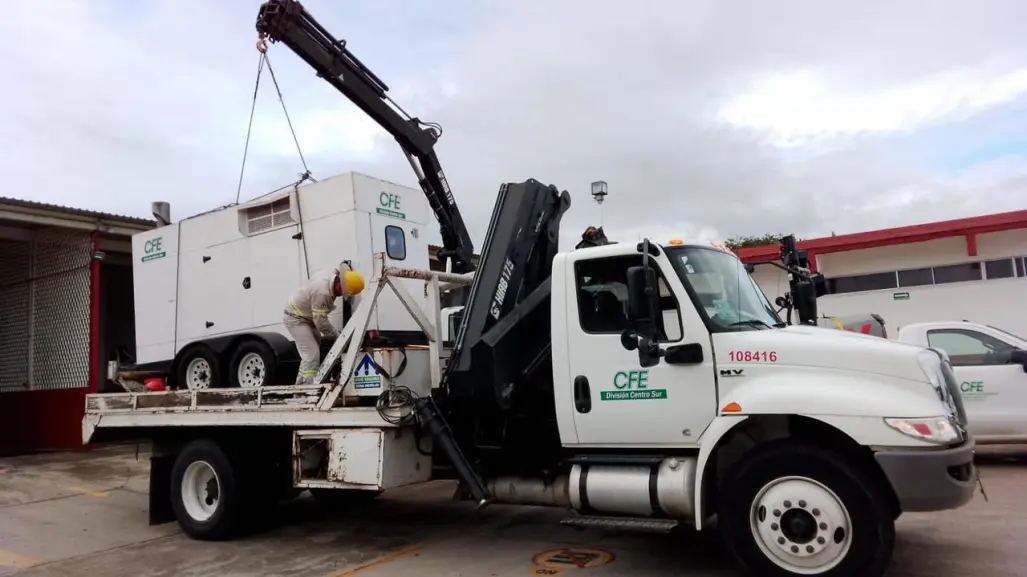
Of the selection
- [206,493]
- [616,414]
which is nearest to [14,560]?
[206,493]

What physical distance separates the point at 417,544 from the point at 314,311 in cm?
232

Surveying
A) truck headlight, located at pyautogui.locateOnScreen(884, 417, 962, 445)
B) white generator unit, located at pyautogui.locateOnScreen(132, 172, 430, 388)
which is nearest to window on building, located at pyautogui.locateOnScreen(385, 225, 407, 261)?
white generator unit, located at pyautogui.locateOnScreen(132, 172, 430, 388)

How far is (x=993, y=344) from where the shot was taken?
891cm

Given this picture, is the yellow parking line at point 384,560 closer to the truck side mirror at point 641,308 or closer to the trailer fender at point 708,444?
the trailer fender at point 708,444

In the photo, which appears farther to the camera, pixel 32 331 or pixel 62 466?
pixel 32 331

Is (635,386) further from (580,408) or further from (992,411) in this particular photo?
(992,411)

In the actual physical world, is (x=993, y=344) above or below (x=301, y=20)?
below

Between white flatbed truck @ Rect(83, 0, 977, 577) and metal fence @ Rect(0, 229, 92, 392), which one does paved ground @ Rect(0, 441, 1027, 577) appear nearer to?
white flatbed truck @ Rect(83, 0, 977, 577)

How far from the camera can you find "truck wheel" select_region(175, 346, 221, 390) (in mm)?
8234

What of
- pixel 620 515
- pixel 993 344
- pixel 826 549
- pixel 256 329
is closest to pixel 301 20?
pixel 256 329

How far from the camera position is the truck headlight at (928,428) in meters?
4.47

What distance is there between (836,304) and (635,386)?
45.3 ft

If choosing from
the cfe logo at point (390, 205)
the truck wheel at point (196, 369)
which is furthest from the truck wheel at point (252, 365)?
the cfe logo at point (390, 205)

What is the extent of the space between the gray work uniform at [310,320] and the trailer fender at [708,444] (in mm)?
3663
